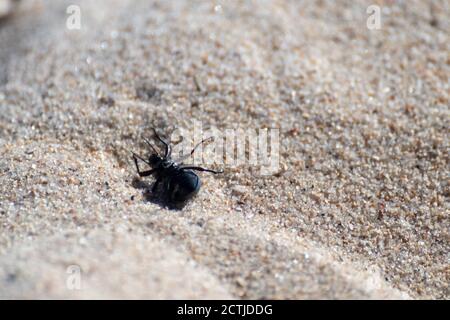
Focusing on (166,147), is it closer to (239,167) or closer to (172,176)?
(172,176)

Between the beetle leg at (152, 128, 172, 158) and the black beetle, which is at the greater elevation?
the beetle leg at (152, 128, 172, 158)

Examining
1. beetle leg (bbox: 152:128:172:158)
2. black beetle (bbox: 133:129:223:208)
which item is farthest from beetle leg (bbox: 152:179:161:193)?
beetle leg (bbox: 152:128:172:158)

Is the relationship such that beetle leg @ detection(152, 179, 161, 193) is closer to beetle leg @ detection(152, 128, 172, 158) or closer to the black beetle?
the black beetle

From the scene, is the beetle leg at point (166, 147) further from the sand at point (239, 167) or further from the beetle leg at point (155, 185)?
the beetle leg at point (155, 185)

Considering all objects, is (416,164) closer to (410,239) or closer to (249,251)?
(410,239)

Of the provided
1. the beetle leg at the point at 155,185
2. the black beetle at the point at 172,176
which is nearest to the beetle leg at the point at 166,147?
the black beetle at the point at 172,176

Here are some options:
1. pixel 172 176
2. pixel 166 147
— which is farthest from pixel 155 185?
pixel 166 147
